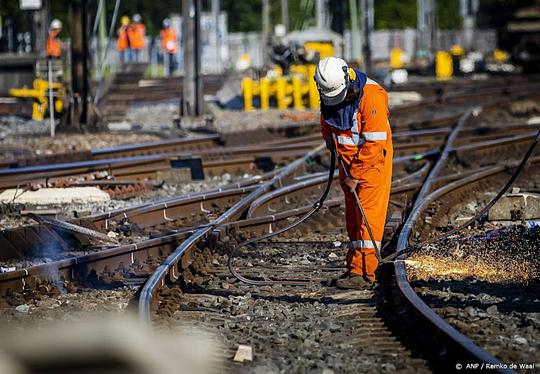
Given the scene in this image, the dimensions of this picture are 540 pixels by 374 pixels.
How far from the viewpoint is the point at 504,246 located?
9.43 metres

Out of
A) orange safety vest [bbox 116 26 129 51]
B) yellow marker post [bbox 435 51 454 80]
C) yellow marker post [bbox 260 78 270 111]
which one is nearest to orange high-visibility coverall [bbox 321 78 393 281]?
yellow marker post [bbox 260 78 270 111]

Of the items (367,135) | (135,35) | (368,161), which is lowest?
(368,161)

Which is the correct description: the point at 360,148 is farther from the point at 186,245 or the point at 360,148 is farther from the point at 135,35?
the point at 135,35

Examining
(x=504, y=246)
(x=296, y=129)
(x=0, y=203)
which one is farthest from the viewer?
(x=296, y=129)

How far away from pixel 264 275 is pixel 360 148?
1.33 metres

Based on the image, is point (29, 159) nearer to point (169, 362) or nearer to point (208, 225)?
point (208, 225)

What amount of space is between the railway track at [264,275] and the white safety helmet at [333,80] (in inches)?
53.2

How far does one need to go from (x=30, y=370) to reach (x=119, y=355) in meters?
0.40

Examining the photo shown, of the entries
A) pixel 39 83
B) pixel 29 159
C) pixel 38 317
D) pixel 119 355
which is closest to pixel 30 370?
pixel 119 355

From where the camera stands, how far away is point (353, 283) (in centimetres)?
810

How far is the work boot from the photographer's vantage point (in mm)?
8094

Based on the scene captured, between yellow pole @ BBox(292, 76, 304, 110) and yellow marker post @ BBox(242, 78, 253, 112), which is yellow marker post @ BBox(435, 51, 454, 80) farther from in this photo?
yellow marker post @ BBox(242, 78, 253, 112)

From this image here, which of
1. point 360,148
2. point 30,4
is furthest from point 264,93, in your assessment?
point 360,148

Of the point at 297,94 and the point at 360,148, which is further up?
the point at 360,148
